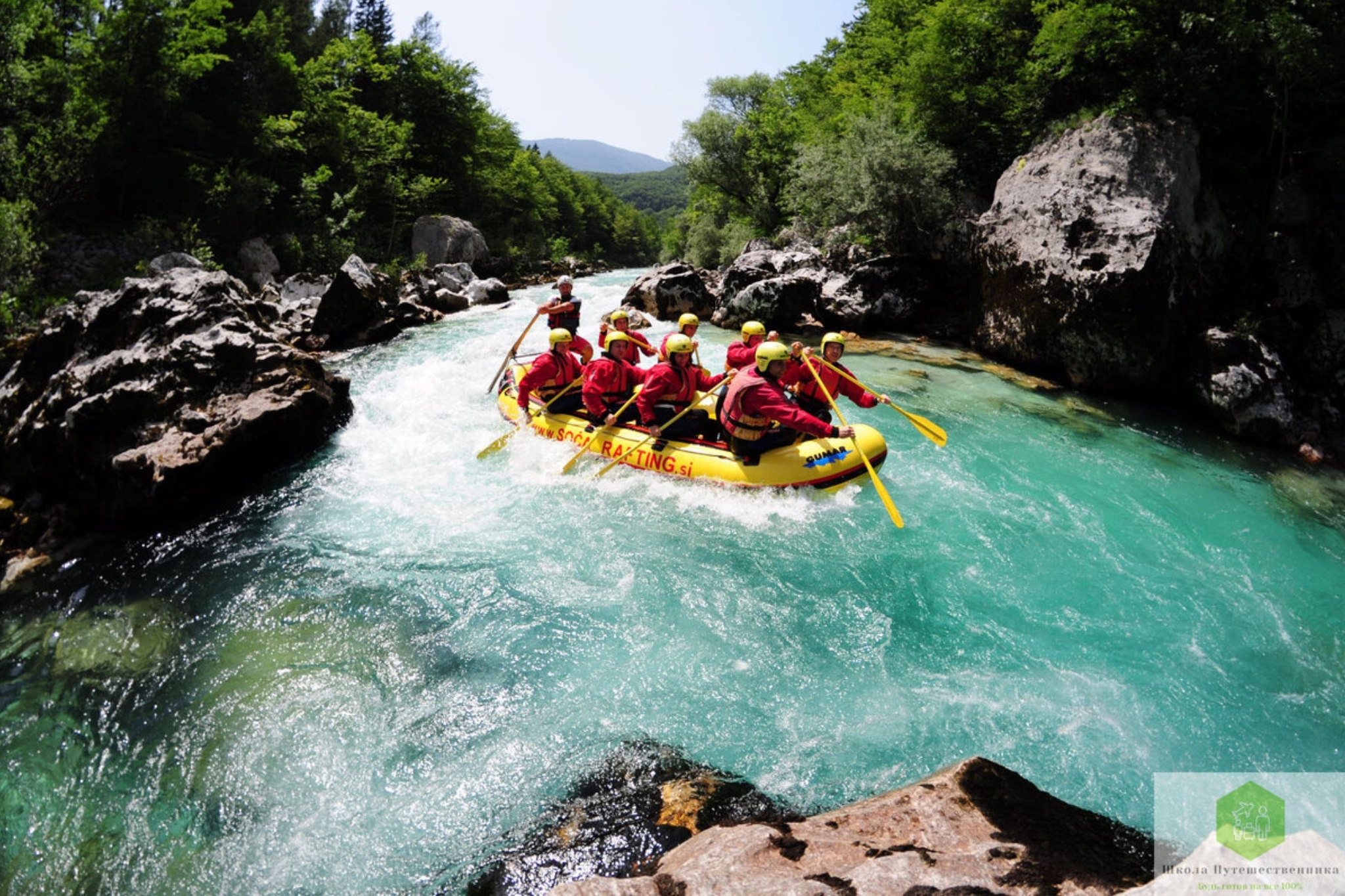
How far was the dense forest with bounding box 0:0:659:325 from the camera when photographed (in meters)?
15.4

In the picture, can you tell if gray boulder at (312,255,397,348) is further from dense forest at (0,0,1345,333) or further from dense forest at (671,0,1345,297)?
dense forest at (671,0,1345,297)

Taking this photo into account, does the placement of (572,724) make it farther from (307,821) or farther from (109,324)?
(109,324)

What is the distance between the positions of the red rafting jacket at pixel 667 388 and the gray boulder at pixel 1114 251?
8.15 metres

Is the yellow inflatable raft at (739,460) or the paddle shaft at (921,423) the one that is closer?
the yellow inflatable raft at (739,460)

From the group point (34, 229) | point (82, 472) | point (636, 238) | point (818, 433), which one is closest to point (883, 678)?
point (818, 433)

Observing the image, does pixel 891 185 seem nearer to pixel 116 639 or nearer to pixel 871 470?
pixel 871 470

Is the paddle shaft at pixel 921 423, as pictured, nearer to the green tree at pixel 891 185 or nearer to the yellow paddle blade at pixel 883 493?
the yellow paddle blade at pixel 883 493

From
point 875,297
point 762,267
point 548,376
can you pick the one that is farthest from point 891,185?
point 548,376

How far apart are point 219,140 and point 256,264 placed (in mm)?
5224

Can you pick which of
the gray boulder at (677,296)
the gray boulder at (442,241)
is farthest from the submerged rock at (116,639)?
the gray boulder at (442,241)

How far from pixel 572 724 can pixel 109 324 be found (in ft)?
30.4

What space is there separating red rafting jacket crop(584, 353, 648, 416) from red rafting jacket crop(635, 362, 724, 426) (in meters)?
0.41

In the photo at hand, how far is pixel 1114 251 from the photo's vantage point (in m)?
11.4

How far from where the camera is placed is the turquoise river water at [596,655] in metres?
3.87
